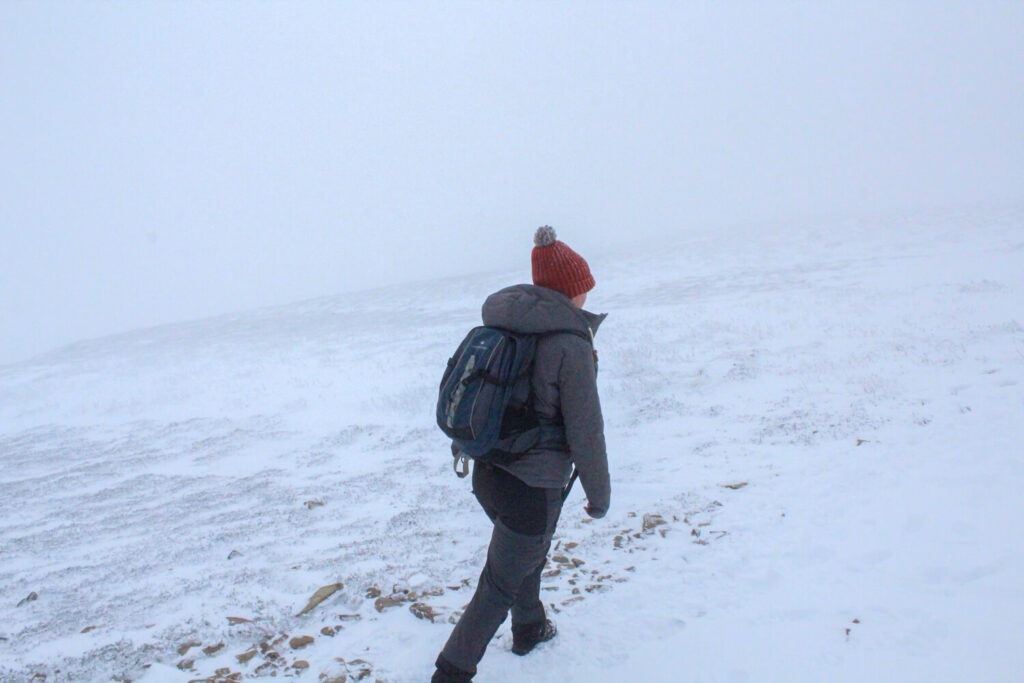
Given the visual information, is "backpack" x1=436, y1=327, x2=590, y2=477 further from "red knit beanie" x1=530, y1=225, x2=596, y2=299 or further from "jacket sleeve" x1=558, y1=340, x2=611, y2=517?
"red knit beanie" x1=530, y1=225, x2=596, y2=299

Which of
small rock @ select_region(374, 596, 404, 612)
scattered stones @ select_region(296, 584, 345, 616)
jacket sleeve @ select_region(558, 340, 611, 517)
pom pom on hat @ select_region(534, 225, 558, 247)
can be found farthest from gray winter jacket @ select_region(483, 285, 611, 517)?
scattered stones @ select_region(296, 584, 345, 616)

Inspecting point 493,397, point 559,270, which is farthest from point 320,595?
point 559,270

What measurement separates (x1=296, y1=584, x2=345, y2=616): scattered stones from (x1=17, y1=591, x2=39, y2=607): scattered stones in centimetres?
306

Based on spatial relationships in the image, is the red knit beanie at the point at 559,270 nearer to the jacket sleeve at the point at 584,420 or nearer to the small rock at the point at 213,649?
the jacket sleeve at the point at 584,420

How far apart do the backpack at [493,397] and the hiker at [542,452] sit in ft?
0.14

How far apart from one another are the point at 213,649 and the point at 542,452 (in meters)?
3.16

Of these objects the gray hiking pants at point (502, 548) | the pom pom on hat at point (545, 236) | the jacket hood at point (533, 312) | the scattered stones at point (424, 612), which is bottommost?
the scattered stones at point (424, 612)

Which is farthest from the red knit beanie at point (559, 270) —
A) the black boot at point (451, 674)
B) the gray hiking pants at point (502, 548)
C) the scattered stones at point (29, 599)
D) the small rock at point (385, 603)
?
the scattered stones at point (29, 599)

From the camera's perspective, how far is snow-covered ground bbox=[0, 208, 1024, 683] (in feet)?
14.2

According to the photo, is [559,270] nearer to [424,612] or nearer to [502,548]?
[502,548]

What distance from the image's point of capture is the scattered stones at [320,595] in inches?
214

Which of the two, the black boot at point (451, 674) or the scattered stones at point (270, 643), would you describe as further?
the scattered stones at point (270, 643)

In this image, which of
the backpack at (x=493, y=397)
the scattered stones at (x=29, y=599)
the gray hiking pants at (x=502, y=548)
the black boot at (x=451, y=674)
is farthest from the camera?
the scattered stones at (x=29, y=599)

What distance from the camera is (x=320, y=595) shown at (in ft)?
18.4
